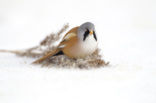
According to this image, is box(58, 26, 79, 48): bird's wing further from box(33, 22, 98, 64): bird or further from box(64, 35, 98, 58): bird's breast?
box(64, 35, 98, 58): bird's breast

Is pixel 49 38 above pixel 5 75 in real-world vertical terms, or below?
above

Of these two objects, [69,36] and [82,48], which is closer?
[82,48]

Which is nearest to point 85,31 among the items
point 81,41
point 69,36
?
point 81,41

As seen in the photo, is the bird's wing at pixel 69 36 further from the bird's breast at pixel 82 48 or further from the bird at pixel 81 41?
the bird's breast at pixel 82 48

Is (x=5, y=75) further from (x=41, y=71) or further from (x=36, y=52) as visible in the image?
(x=36, y=52)

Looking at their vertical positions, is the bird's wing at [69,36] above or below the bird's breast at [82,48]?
above

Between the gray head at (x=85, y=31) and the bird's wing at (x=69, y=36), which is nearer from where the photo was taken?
the gray head at (x=85, y=31)

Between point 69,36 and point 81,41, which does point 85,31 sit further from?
A: point 69,36

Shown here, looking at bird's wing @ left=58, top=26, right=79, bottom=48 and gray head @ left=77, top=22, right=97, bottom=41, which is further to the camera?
bird's wing @ left=58, top=26, right=79, bottom=48

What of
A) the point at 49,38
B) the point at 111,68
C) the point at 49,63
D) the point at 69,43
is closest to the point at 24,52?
the point at 49,38

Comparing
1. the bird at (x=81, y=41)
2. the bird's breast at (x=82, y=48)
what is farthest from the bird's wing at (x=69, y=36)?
the bird's breast at (x=82, y=48)

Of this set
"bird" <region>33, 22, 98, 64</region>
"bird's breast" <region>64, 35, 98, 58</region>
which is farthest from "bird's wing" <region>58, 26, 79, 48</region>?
"bird's breast" <region>64, 35, 98, 58</region>
